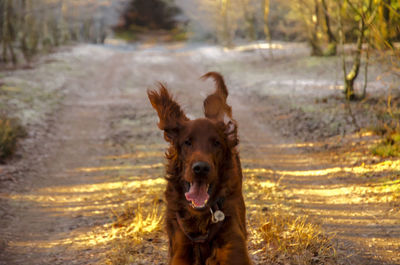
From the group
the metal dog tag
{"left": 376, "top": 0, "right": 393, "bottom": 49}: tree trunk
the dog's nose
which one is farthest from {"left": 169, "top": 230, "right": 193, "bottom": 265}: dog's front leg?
{"left": 376, "top": 0, "right": 393, "bottom": 49}: tree trunk

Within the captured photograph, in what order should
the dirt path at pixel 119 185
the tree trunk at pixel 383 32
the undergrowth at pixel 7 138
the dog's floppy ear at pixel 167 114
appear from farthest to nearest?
the undergrowth at pixel 7 138 < the tree trunk at pixel 383 32 < the dirt path at pixel 119 185 < the dog's floppy ear at pixel 167 114

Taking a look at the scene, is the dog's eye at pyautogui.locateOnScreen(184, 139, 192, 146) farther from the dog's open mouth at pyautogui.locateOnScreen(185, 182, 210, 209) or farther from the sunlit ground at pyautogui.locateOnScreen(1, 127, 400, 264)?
the sunlit ground at pyautogui.locateOnScreen(1, 127, 400, 264)

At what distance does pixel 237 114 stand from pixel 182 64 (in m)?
13.7

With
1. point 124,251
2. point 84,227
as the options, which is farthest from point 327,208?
point 84,227

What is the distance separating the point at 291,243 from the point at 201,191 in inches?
78.5

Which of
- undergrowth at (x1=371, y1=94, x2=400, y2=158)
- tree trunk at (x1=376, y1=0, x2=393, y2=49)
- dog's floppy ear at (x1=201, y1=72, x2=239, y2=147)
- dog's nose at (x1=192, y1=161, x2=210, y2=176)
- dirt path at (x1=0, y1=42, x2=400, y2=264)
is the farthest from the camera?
undergrowth at (x1=371, y1=94, x2=400, y2=158)

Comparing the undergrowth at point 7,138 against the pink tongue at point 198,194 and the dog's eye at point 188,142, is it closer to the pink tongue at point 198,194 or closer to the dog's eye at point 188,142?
the dog's eye at point 188,142

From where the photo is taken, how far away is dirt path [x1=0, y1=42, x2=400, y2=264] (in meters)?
5.06

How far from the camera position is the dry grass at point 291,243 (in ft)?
14.1

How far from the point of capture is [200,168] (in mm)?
2967

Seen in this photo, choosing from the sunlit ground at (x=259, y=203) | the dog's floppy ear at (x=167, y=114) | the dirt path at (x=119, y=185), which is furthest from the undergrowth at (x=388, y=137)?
the dog's floppy ear at (x=167, y=114)

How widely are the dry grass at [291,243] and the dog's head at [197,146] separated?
5.29 ft

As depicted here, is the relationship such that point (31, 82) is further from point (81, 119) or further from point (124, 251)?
point (124, 251)

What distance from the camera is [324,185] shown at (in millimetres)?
6867
